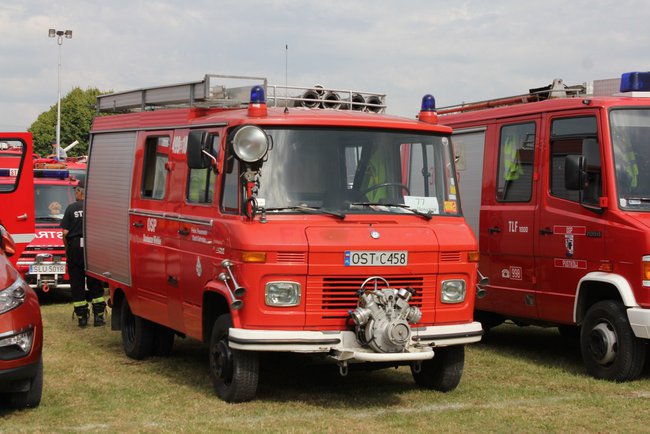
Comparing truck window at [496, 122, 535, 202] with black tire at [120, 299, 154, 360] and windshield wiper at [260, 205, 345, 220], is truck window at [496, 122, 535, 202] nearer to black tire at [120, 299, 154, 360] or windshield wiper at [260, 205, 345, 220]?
windshield wiper at [260, 205, 345, 220]

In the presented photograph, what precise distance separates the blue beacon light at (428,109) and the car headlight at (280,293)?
2228mm

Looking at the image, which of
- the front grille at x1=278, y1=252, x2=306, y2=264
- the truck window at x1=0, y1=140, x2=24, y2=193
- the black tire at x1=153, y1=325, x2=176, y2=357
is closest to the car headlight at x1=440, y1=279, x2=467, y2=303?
the front grille at x1=278, y1=252, x2=306, y2=264

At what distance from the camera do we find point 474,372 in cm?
1079

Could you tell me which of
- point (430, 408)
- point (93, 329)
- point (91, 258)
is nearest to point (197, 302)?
point (430, 408)

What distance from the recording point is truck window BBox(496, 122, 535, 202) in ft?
38.1

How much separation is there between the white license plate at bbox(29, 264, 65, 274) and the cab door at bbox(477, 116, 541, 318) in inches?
310

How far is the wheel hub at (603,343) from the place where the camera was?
10180 mm

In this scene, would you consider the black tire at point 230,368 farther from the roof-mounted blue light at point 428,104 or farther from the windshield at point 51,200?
the windshield at point 51,200

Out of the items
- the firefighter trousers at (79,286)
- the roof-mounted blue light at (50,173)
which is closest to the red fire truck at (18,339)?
the firefighter trousers at (79,286)

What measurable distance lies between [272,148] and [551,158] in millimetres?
3559

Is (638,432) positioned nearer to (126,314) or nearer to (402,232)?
(402,232)

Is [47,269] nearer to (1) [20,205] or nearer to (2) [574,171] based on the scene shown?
(1) [20,205]

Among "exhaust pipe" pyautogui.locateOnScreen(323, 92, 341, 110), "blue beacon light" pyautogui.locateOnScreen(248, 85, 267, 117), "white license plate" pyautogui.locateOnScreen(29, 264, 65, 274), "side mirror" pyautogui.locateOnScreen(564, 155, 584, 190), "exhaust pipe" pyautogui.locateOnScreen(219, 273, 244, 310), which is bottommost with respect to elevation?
"white license plate" pyautogui.locateOnScreen(29, 264, 65, 274)

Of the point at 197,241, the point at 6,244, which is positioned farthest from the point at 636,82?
the point at 6,244
